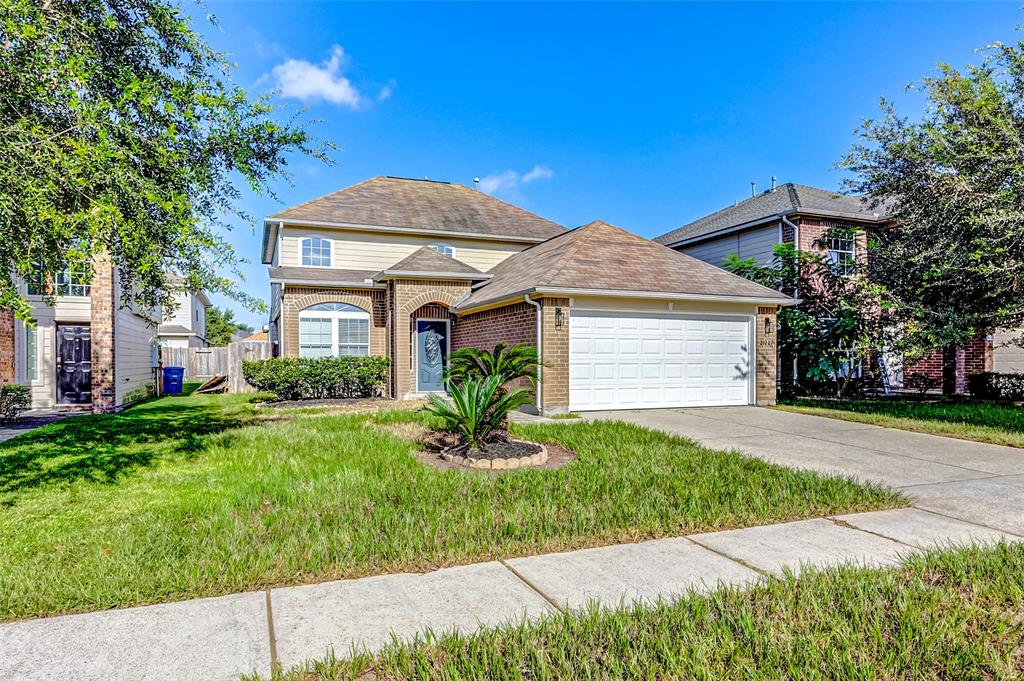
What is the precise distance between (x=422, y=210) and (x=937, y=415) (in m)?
14.8

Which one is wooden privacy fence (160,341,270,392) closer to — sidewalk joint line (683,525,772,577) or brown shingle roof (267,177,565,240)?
brown shingle roof (267,177,565,240)

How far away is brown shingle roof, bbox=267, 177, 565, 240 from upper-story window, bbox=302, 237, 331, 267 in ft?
2.11

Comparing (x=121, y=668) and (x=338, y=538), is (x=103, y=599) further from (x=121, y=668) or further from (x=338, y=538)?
(x=338, y=538)

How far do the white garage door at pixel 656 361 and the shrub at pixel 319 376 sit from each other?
607 cm

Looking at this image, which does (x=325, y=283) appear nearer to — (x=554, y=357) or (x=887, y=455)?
(x=554, y=357)

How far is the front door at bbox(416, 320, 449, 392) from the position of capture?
15867 mm

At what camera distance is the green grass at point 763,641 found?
234 centimetres

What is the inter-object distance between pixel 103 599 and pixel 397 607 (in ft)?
5.22

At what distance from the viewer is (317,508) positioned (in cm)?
455

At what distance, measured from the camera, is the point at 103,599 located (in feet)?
10.0

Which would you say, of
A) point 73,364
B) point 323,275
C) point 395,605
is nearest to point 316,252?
point 323,275

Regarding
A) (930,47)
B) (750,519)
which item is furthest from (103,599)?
(930,47)

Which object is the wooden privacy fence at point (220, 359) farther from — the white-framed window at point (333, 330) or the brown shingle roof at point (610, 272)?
the brown shingle roof at point (610, 272)

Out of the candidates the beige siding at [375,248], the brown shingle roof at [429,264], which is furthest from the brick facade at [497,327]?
the beige siding at [375,248]
